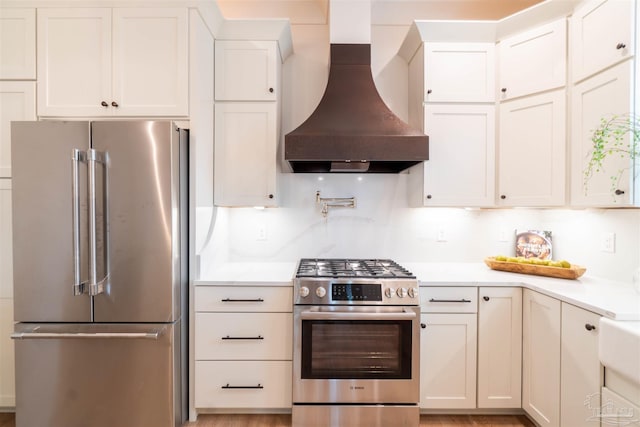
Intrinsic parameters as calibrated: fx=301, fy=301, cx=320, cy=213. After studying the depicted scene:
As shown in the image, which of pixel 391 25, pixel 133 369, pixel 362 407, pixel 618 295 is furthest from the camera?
pixel 391 25

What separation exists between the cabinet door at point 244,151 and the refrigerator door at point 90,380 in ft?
3.29

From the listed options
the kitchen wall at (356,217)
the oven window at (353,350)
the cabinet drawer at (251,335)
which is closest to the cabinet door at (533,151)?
the kitchen wall at (356,217)

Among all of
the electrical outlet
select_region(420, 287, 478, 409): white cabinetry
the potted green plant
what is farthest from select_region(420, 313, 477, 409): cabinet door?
the potted green plant

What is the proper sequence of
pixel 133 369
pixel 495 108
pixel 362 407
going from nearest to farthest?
pixel 133 369, pixel 362 407, pixel 495 108

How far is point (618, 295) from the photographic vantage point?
5.26ft

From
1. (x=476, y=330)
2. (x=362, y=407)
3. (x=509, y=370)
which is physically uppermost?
(x=476, y=330)

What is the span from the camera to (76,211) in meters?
1.61

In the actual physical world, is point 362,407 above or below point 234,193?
below

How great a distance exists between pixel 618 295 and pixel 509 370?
0.75m

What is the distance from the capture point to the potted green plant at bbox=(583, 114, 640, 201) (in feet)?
5.11

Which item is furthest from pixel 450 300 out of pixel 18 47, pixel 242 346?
pixel 18 47

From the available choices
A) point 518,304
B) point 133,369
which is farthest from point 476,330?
point 133,369

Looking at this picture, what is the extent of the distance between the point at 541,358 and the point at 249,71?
2.65 m

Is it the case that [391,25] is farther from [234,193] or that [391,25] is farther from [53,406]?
[53,406]
